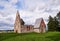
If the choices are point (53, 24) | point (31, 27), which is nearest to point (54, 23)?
point (53, 24)

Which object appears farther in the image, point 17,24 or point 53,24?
point 17,24

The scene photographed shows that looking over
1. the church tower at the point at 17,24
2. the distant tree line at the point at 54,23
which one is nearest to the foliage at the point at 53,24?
the distant tree line at the point at 54,23

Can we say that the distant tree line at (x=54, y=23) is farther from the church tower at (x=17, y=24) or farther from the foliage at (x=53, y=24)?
the church tower at (x=17, y=24)

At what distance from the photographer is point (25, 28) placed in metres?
112

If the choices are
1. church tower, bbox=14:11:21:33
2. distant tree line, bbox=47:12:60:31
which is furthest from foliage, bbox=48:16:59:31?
church tower, bbox=14:11:21:33

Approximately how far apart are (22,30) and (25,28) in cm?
240

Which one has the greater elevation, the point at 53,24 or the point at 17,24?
the point at 17,24

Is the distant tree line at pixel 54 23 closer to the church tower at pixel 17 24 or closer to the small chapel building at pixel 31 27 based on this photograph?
the small chapel building at pixel 31 27

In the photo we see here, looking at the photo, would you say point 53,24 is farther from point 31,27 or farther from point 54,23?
point 31,27

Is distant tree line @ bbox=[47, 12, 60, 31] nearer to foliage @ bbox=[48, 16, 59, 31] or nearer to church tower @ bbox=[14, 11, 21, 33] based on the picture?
foliage @ bbox=[48, 16, 59, 31]

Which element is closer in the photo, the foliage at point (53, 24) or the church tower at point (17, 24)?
the foliage at point (53, 24)

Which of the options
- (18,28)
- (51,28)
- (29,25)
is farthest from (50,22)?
(18,28)

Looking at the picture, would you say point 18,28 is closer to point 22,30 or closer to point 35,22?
point 22,30

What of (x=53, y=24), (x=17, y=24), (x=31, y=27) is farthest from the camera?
(x=17, y=24)
